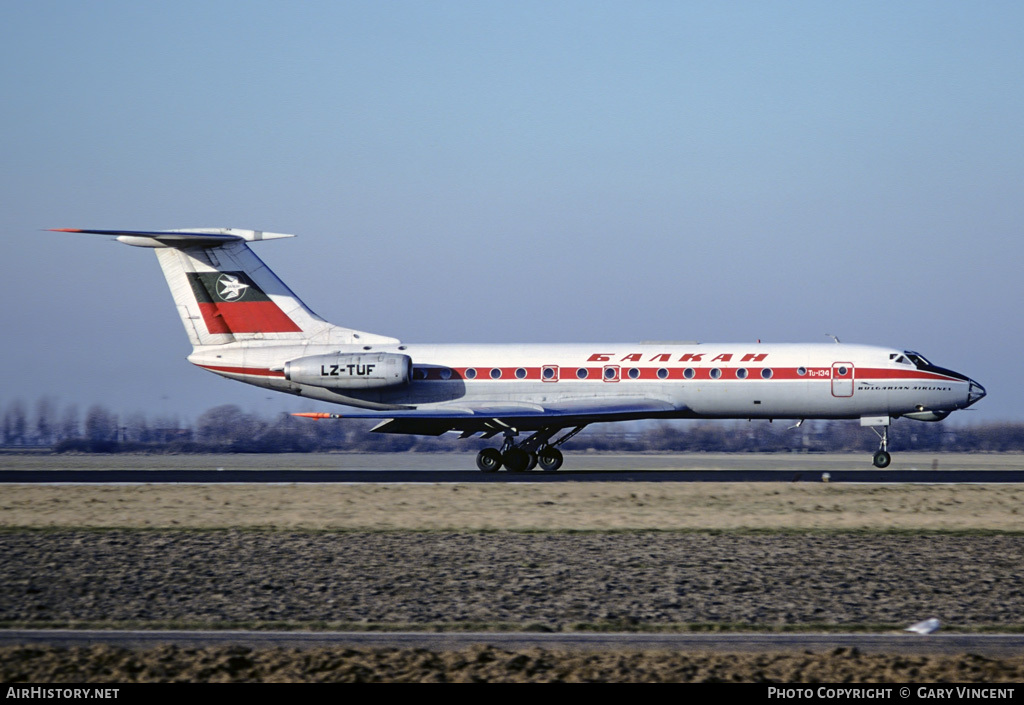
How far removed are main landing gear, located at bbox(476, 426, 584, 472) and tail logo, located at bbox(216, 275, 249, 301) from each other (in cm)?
960

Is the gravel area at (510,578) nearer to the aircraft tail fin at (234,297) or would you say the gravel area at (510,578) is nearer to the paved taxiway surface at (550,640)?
the paved taxiway surface at (550,640)

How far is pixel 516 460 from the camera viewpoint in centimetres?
3303

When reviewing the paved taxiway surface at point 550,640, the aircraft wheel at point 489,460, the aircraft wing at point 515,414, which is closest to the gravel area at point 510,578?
the paved taxiway surface at point 550,640

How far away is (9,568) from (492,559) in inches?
277

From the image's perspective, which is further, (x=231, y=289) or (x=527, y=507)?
(x=231, y=289)

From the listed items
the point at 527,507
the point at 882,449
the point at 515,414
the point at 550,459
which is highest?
the point at 515,414

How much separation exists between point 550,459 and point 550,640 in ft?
76.4

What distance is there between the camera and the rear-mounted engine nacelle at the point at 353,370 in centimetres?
3319

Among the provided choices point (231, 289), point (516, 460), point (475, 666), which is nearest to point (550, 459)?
point (516, 460)

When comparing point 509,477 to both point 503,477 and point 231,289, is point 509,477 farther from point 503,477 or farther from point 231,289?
point 231,289

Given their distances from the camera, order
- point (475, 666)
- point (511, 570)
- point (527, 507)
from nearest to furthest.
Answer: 1. point (475, 666)
2. point (511, 570)
3. point (527, 507)

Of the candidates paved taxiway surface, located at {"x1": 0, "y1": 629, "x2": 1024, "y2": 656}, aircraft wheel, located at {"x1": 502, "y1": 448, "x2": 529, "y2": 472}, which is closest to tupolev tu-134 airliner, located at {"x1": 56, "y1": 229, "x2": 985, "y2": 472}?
aircraft wheel, located at {"x1": 502, "y1": 448, "x2": 529, "y2": 472}
